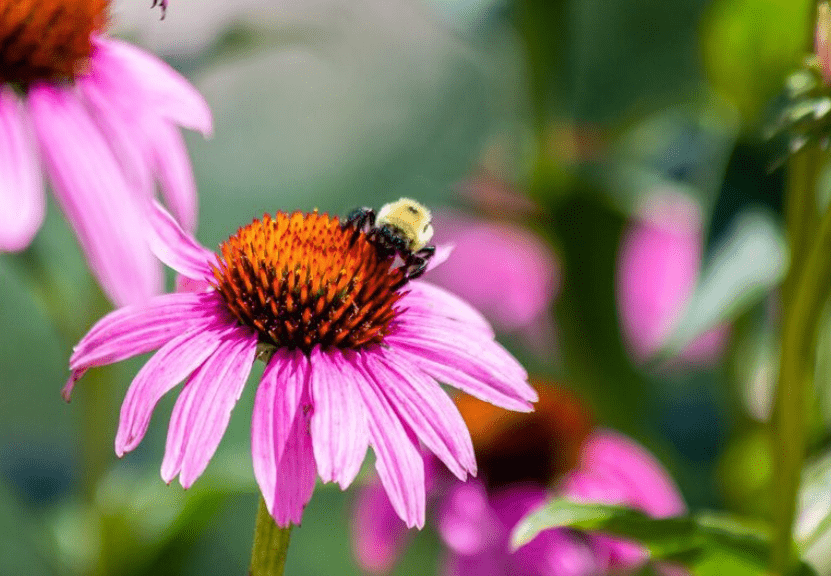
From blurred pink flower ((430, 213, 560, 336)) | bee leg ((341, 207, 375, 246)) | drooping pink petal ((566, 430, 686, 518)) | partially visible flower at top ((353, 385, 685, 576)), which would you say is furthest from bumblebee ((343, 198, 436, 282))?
blurred pink flower ((430, 213, 560, 336))

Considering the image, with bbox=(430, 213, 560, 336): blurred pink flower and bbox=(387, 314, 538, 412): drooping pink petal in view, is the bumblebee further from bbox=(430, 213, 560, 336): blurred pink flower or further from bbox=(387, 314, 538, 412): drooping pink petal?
bbox=(430, 213, 560, 336): blurred pink flower

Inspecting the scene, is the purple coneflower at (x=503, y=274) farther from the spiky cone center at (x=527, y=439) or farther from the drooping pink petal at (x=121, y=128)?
the drooping pink petal at (x=121, y=128)

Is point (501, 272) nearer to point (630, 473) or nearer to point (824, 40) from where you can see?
point (630, 473)

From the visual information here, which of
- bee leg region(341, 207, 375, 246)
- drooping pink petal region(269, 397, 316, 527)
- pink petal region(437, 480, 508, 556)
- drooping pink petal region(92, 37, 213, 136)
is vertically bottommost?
pink petal region(437, 480, 508, 556)

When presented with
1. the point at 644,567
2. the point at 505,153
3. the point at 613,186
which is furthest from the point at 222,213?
the point at 644,567

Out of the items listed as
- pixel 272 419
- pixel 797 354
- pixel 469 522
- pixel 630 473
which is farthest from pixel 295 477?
pixel 630 473

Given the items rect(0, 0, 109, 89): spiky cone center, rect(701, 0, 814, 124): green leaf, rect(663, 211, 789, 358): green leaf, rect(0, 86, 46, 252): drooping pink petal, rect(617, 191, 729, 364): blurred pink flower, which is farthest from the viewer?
rect(617, 191, 729, 364): blurred pink flower

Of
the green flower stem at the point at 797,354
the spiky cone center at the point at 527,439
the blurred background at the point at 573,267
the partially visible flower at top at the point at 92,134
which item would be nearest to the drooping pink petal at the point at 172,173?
the partially visible flower at top at the point at 92,134

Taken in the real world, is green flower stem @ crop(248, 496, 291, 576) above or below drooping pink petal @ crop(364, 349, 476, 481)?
below
